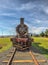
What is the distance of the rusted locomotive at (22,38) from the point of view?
58.0 feet

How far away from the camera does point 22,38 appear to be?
59.5 feet

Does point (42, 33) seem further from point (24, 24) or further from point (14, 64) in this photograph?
point (14, 64)

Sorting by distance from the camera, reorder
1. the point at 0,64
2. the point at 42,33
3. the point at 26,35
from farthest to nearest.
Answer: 1. the point at 42,33
2. the point at 26,35
3. the point at 0,64

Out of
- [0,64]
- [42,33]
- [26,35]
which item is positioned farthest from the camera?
[42,33]

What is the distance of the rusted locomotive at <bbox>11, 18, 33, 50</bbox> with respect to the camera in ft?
58.0

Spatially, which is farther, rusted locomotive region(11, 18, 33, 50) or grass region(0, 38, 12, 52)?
grass region(0, 38, 12, 52)

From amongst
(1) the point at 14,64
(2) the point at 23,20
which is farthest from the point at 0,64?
(2) the point at 23,20

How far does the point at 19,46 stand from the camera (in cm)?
1730

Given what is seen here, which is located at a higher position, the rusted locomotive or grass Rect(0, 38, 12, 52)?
the rusted locomotive

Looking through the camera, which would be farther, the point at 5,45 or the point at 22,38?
the point at 5,45

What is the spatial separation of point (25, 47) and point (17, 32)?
2.89m

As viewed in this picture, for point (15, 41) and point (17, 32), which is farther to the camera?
point (17, 32)

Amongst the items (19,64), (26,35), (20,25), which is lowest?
(19,64)

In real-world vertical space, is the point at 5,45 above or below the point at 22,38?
below
